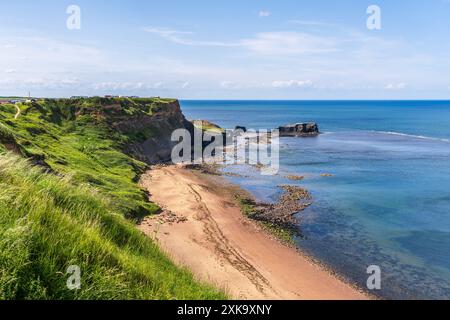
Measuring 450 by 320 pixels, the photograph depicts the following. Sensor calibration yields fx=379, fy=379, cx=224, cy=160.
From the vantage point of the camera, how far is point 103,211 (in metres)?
14.0

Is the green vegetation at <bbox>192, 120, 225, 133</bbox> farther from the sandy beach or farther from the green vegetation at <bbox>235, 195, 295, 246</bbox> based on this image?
the green vegetation at <bbox>235, 195, 295, 246</bbox>

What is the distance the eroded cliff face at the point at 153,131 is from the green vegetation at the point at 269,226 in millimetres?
36433

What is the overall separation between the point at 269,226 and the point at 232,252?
9345 millimetres

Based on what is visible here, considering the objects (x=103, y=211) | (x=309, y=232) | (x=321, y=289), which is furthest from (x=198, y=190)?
(x=103, y=211)

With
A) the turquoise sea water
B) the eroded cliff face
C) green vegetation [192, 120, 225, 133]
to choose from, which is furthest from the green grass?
green vegetation [192, 120, 225, 133]

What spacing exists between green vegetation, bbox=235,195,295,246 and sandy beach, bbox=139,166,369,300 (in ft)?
3.09

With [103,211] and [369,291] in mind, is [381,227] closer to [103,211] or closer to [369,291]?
[369,291]

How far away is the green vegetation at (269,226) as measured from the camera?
4116 cm

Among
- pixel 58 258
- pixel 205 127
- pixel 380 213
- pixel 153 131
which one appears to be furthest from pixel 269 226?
pixel 205 127

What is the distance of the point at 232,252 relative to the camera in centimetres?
3675

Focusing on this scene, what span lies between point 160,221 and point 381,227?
86.4 feet

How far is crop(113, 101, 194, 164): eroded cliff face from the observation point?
3460 inches

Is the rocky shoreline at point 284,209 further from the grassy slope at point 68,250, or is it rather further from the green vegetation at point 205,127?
the green vegetation at point 205,127

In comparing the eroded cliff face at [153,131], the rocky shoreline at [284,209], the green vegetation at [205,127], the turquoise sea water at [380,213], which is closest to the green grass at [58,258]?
the turquoise sea water at [380,213]
